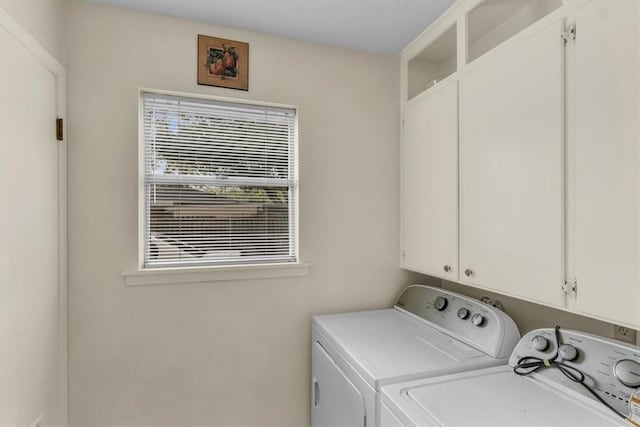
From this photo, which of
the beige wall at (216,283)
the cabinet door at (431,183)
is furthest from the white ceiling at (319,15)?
the cabinet door at (431,183)

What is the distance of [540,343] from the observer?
1.32 meters

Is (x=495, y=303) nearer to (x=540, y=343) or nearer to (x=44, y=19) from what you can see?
(x=540, y=343)

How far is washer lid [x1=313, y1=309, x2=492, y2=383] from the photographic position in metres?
1.34

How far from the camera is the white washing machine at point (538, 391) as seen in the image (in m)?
1.03

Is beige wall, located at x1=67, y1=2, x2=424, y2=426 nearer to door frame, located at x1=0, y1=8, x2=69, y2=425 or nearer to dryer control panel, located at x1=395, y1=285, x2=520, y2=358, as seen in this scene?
door frame, located at x1=0, y1=8, x2=69, y2=425

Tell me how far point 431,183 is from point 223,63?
1.29 metres

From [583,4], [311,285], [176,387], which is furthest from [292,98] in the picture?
[176,387]

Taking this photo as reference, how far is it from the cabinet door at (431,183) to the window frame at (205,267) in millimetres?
664

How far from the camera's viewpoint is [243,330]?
1867 mm

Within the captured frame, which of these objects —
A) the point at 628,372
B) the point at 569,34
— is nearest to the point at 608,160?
the point at 569,34

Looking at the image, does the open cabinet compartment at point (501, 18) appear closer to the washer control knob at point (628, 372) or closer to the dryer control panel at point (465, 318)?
the dryer control panel at point (465, 318)

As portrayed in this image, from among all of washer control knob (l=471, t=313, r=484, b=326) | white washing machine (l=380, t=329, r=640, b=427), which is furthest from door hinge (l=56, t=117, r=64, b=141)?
washer control knob (l=471, t=313, r=484, b=326)

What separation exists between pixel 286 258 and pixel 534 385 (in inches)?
50.4

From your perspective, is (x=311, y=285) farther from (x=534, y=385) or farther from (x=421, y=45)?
(x=421, y=45)
